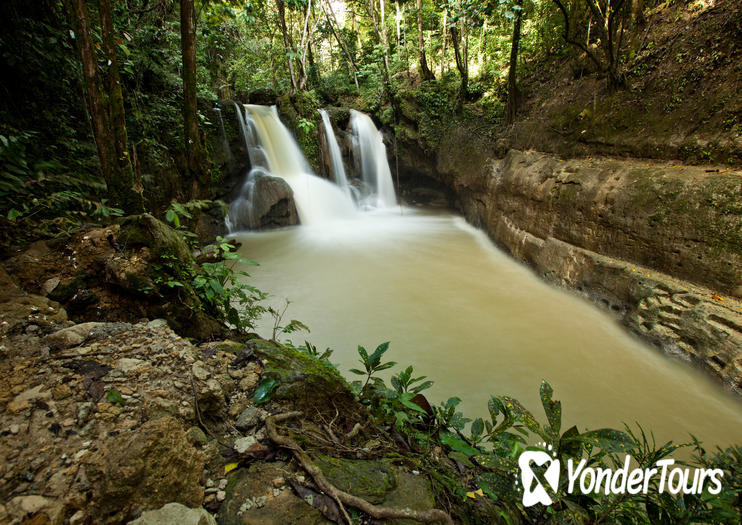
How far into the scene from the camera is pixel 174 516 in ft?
2.89

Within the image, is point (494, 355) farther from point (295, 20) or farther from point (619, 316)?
point (295, 20)

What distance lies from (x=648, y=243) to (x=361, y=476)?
4704 millimetres

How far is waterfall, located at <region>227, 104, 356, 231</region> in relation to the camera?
32.9 feet

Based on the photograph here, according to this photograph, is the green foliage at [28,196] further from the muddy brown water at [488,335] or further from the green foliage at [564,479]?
the green foliage at [564,479]

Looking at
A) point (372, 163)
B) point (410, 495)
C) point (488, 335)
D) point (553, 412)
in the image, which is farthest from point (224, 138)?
point (553, 412)

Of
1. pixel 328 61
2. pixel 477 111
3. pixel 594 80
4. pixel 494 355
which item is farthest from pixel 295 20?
pixel 494 355

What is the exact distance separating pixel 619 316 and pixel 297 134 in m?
11.2

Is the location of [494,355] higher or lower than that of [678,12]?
lower

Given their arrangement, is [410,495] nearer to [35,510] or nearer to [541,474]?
[541,474]

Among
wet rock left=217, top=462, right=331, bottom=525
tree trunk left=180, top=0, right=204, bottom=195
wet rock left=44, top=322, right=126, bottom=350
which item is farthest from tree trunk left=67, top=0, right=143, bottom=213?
wet rock left=217, top=462, right=331, bottom=525

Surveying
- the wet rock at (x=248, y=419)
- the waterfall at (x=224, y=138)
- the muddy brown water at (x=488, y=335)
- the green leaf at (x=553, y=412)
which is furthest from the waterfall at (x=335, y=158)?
the green leaf at (x=553, y=412)

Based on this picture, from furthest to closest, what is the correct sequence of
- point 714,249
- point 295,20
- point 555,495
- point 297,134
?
1. point 295,20
2. point 297,134
3. point 714,249
4. point 555,495

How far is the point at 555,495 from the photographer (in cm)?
119

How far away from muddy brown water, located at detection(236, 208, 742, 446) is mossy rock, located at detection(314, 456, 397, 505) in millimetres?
1846
